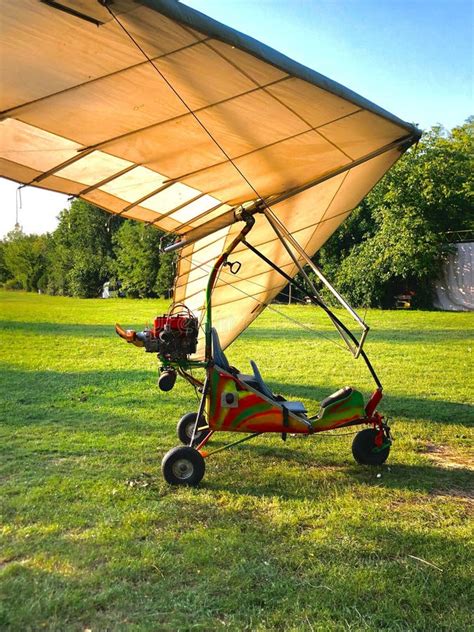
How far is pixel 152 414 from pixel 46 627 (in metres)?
3.88

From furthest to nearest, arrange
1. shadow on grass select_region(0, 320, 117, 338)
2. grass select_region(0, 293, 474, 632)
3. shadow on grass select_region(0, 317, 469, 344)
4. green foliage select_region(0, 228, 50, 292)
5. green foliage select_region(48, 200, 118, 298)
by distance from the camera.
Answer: green foliage select_region(48, 200, 118, 298) → green foliage select_region(0, 228, 50, 292) → shadow on grass select_region(0, 320, 117, 338) → shadow on grass select_region(0, 317, 469, 344) → grass select_region(0, 293, 474, 632)

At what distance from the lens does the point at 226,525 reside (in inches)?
134

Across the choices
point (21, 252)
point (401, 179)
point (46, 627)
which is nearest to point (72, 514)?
point (46, 627)

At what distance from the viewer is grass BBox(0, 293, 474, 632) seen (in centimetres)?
250

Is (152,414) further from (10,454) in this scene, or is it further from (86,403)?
(10,454)

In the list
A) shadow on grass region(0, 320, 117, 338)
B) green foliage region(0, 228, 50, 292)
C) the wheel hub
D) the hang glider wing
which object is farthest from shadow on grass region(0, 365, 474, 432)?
green foliage region(0, 228, 50, 292)

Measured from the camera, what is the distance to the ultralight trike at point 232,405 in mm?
4192

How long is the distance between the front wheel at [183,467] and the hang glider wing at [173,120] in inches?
91.6

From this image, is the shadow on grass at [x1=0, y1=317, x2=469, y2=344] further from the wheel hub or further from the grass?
the wheel hub

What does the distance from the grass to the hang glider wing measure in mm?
2422

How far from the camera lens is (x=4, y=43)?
2697 mm

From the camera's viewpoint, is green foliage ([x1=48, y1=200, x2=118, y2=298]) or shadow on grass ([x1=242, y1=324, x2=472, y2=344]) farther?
green foliage ([x1=48, y1=200, x2=118, y2=298])

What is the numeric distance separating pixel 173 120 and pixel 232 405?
225 cm

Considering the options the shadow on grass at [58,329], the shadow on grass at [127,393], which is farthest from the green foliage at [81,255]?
the shadow on grass at [127,393]
